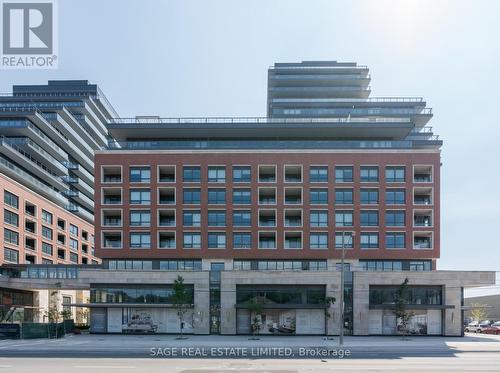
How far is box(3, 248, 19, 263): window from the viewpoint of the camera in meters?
69.6

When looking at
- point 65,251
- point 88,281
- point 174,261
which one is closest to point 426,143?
point 174,261

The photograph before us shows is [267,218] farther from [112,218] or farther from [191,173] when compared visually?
[112,218]

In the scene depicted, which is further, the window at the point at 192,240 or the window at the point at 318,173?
the window at the point at 318,173

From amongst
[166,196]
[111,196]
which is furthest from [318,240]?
[111,196]

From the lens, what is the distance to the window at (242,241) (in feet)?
174

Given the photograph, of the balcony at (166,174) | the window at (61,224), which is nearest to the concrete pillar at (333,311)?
the balcony at (166,174)

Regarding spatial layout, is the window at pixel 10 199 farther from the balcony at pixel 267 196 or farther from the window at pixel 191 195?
the balcony at pixel 267 196

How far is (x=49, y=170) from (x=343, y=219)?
6771cm

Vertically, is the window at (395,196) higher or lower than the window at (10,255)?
higher

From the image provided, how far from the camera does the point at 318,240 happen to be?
53.1 metres

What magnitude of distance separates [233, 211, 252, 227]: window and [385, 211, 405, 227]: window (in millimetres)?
16534

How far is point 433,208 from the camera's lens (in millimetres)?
53469

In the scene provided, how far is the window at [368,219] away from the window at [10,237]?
5474cm

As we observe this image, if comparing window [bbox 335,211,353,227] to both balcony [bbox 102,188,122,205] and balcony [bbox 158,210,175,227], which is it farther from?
balcony [bbox 102,188,122,205]
